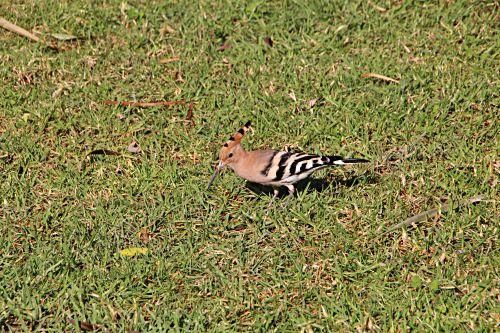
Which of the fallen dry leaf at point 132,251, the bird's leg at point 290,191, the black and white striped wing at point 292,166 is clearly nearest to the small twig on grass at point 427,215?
the black and white striped wing at point 292,166

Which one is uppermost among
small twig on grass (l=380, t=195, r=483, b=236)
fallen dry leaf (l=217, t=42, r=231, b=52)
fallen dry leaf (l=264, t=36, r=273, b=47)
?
fallen dry leaf (l=264, t=36, r=273, b=47)

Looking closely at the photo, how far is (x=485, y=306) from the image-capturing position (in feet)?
18.0

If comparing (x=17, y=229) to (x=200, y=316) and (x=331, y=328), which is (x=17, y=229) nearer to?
(x=200, y=316)

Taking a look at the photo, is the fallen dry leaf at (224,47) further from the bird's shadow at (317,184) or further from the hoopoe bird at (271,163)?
the bird's shadow at (317,184)

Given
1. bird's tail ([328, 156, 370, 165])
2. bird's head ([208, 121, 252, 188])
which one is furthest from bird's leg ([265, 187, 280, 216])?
bird's tail ([328, 156, 370, 165])

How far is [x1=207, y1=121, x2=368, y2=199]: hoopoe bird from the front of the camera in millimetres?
6328

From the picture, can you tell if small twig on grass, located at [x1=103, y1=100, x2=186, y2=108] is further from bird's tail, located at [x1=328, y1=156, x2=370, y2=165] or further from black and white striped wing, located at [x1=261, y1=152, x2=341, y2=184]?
bird's tail, located at [x1=328, y1=156, x2=370, y2=165]

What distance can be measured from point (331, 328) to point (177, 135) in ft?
8.53

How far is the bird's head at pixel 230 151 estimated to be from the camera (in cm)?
656

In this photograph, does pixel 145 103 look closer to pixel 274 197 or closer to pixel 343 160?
pixel 274 197

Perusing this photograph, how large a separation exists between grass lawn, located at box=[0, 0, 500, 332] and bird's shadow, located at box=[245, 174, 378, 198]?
0.02m

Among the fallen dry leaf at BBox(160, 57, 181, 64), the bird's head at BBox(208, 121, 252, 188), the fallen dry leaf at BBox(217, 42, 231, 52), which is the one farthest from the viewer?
the fallen dry leaf at BBox(217, 42, 231, 52)

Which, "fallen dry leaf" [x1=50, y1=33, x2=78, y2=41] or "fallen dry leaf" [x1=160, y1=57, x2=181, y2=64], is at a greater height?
"fallen dry leaf" [x1=50, y1=33, x2=78, y2=41]

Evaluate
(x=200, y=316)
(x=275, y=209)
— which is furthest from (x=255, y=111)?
(x=200, y=316)
